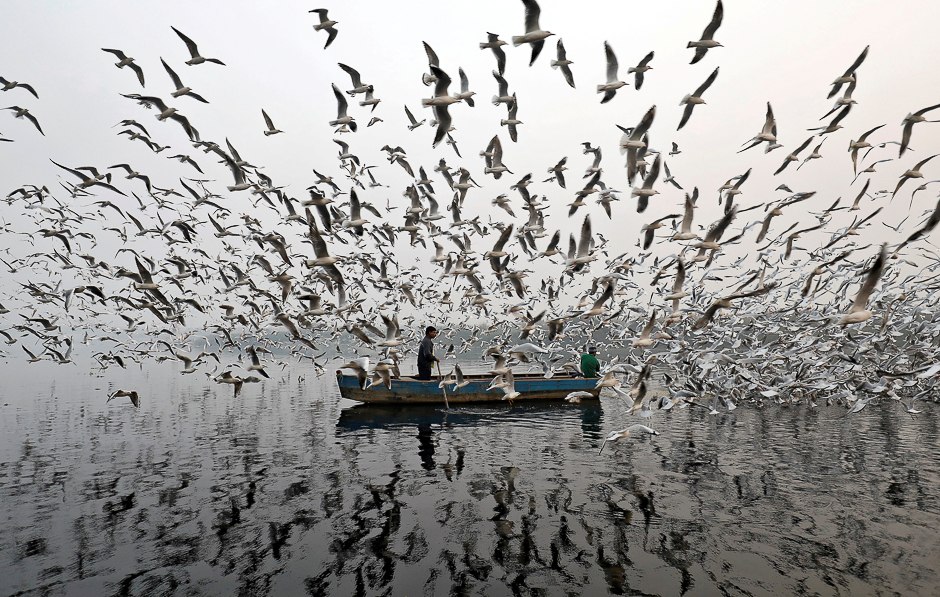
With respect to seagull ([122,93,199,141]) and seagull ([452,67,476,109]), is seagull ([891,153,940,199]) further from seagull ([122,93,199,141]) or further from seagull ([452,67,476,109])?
seagull ([122,93,199,141])

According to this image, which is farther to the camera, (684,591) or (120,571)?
(120,571)

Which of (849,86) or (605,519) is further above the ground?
(849,86)

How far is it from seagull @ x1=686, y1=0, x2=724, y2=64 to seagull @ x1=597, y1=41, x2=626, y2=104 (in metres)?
1.47

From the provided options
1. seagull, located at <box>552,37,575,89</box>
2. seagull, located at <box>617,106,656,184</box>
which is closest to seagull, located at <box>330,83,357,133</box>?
seagull, located at <box>552,37,575,89</box>

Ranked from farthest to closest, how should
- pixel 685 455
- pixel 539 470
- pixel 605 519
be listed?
pixel 685 455
pixel 539 470
pixel 605 519


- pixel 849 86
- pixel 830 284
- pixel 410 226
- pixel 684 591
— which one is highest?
pixel 849 86

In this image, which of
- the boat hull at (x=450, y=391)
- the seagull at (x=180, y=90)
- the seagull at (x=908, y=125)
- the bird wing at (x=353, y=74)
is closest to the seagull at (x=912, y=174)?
the seagull at (x=908, y=125)

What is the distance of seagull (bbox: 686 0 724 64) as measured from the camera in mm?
9548

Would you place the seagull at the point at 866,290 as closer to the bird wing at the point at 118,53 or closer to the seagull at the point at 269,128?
the seagull at the point at 269,128

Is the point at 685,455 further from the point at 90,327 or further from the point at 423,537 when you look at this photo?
the point at 90,327

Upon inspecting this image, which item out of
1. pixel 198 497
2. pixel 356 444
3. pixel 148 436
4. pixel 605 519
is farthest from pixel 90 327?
pixel 605 519

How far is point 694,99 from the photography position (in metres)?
10.9

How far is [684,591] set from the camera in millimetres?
6844

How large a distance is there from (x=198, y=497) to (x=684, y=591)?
32.6 ft
